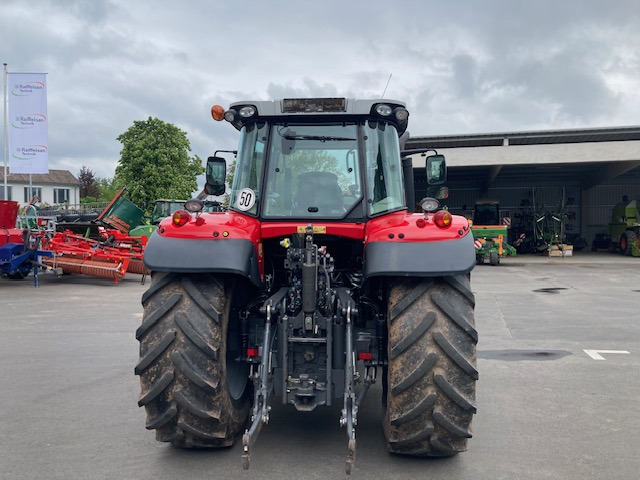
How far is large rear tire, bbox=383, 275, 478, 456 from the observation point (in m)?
3.53

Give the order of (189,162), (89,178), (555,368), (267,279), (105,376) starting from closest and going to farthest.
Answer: (267,279)
(105,376)
(555,368)
(189,162)
(89,178)

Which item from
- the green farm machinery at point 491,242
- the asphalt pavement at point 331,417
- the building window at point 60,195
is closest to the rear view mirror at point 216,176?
the asphalt pavement at point 331,417

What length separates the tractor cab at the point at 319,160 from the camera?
169 inches

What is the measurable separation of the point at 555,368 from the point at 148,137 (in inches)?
1417

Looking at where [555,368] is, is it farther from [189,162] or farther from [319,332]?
[189,162]

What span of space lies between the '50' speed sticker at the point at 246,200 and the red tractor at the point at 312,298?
0.03ft

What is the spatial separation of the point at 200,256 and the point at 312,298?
0.77 metres

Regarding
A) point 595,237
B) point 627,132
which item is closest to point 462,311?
point 627,132

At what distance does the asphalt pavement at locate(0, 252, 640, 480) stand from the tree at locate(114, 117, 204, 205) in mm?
29612

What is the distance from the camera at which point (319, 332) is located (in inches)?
151

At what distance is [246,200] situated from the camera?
4.34 m

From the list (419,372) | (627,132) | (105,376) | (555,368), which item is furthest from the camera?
(627,132)

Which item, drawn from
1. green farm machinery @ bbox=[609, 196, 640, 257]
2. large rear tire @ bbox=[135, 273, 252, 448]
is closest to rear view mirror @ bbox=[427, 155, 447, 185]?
large rear tire @ bbox=[135, 273, 252, 448]

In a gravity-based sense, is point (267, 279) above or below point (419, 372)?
above
